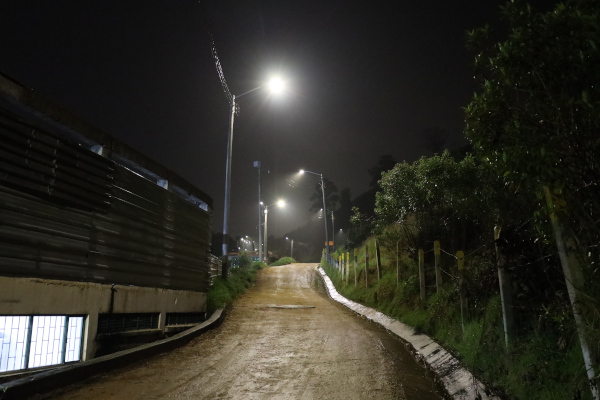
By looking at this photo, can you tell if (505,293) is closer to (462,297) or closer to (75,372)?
(462,297)

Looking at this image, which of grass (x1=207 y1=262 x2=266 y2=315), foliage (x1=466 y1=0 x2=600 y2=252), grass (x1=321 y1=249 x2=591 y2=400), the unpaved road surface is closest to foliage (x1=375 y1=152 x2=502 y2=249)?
grass (x1=321 y1=249 x2=591 y2=400)

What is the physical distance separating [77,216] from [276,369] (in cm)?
397

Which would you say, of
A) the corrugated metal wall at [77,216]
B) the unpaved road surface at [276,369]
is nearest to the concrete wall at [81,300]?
the corrugated metal wall at [77,216]

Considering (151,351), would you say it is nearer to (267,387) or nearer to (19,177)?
(267,387)

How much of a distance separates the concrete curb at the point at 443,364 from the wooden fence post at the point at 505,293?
87cm

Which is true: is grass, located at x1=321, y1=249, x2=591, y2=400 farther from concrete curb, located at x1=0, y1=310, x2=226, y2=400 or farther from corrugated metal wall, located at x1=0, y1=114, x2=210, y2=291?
A: corrugated metal wall, located at x1=0, y1=114, x2=210, y2=291

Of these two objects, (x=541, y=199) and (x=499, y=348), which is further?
(x=499, y=348)

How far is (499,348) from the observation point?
6.54 metres

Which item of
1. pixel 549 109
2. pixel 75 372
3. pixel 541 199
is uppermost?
pixel 549 109

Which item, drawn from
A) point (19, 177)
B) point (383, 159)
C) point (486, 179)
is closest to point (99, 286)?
point (19, 177)

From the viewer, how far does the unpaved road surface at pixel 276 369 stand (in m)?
5.99

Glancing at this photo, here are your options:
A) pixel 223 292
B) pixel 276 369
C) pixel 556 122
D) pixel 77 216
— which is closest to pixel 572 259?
pixel 556 122

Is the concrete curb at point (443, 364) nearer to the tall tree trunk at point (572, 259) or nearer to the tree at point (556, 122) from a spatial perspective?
the tall tree trunk at point (572, 259)

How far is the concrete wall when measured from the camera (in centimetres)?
596
